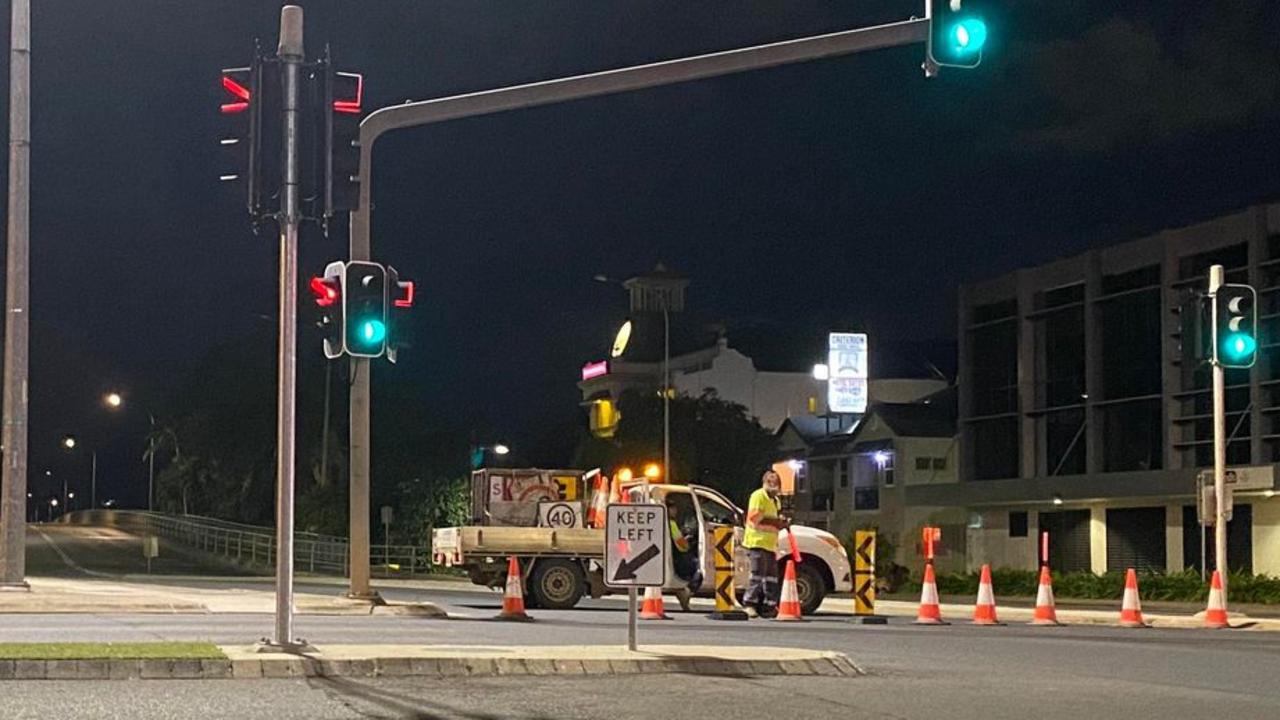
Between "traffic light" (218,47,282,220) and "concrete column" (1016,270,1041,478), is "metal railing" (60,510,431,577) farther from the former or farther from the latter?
"traffic light" (218,47,282,220)

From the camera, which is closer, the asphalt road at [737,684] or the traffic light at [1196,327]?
the asphalt road at [737,684]

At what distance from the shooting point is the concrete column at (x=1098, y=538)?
2322 inches

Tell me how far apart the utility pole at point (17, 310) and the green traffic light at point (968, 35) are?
469 inches

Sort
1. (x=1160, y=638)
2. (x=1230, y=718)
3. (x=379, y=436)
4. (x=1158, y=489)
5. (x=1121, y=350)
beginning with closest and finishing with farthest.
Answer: (x=1230, y=718)
(x=1160, y=638)
(x=1158, y=489)
(x=1121, y=350)
(x=379, y=436)

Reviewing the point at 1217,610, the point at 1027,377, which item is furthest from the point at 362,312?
the point at 1027,377

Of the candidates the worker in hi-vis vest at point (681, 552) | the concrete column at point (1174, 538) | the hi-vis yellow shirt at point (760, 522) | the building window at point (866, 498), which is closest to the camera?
the hi-vis yellow shirt at point (760, 522)

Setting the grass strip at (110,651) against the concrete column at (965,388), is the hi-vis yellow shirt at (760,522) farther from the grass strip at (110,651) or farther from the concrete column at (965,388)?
the concrete column at (965,388)

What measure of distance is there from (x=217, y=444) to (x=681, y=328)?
4396 centimetres

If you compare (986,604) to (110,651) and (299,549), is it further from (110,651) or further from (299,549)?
(299,549)

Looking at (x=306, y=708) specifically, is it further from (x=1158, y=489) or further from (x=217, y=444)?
(x=217, y=444)

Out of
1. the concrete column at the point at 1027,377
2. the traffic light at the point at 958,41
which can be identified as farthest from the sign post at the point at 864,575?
the concrete column at the point at 1027,377

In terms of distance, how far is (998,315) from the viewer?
215 ft

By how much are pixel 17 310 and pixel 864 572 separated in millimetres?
10813

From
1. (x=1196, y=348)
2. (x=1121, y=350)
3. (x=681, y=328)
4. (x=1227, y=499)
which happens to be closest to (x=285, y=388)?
(x=1196, y=348)
